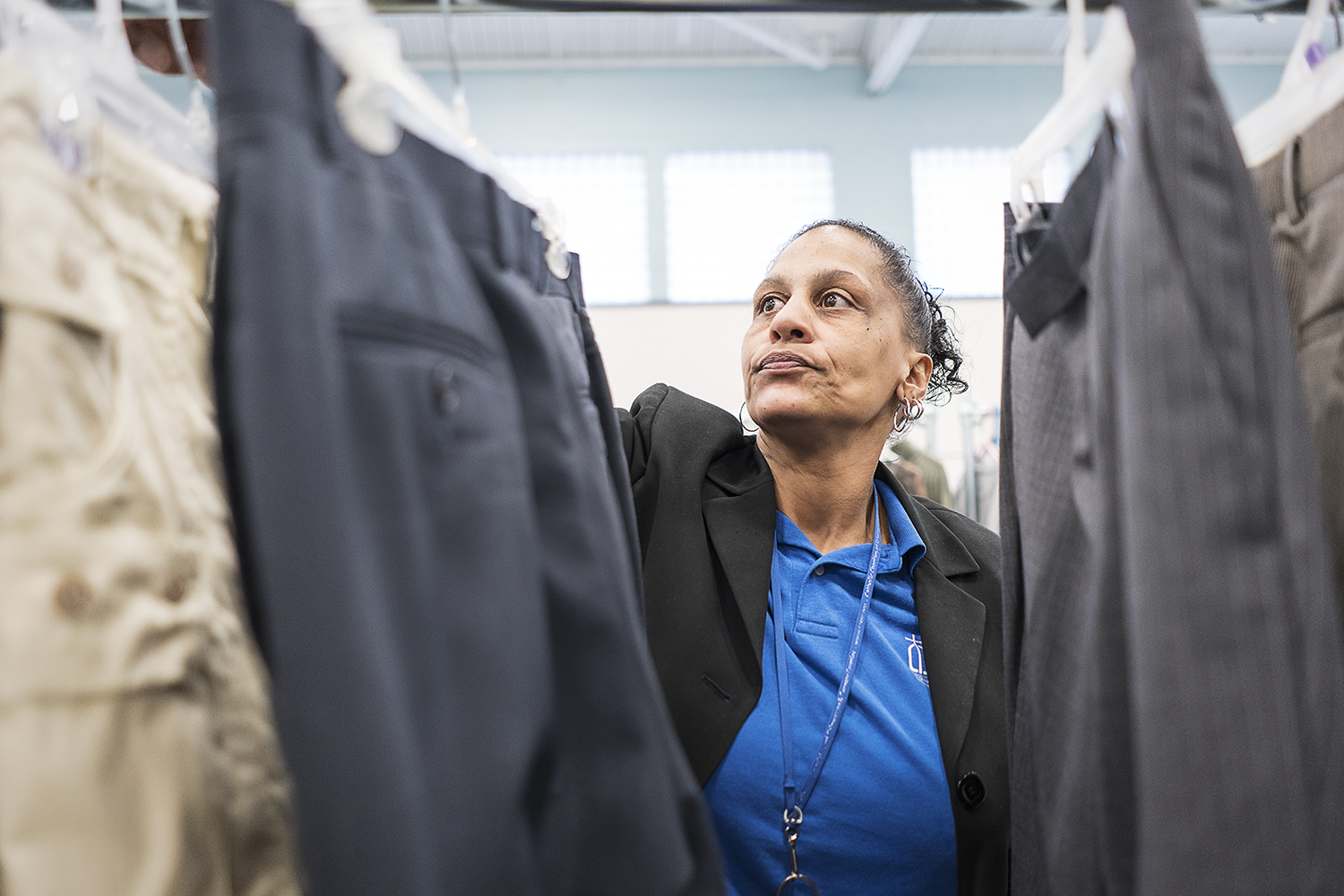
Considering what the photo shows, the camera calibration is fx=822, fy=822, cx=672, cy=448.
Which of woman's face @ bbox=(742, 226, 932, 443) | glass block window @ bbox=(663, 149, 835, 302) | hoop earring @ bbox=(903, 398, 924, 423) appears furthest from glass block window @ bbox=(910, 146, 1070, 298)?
woman's face @ bbox=(742, 226, 932, 443)

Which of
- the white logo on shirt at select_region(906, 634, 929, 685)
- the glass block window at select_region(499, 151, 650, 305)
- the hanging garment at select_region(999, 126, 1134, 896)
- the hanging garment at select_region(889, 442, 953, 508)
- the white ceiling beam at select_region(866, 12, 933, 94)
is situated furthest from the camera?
the glass block window at select_region(499, 151, 650, 305)

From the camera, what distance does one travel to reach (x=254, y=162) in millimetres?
452

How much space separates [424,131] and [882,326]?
0.97 meters

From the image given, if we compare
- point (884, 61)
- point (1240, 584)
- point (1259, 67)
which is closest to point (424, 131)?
point (1240, 584)

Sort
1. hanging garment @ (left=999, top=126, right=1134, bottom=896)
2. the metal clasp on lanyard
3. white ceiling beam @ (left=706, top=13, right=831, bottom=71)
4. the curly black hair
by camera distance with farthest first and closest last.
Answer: white ceiling beam @ (left=706, top=13, right=831, bottom=71)
the curly black hair
the metal clasp on lanyard
hanging garment @ (left=999, top=126, right=1134, bottom=896)

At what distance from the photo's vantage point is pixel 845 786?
1075mm

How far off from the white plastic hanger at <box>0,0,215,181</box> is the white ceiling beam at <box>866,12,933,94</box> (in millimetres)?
3834

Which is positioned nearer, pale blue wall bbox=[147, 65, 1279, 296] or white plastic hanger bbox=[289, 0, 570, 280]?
white plastic hanger bbox=[289, 0, 570, 280]

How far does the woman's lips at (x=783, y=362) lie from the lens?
1323 millimetres

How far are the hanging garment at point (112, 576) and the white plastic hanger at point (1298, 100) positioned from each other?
847mm

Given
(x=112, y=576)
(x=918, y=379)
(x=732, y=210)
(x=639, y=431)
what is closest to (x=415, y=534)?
(x=112, y=576)

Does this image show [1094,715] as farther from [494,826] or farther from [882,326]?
[882,326]

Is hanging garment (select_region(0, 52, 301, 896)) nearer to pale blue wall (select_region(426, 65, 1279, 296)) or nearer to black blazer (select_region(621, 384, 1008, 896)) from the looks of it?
black blazer (select_region(621, 384, 1008, 896))

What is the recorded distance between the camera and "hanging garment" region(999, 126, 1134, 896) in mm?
580
